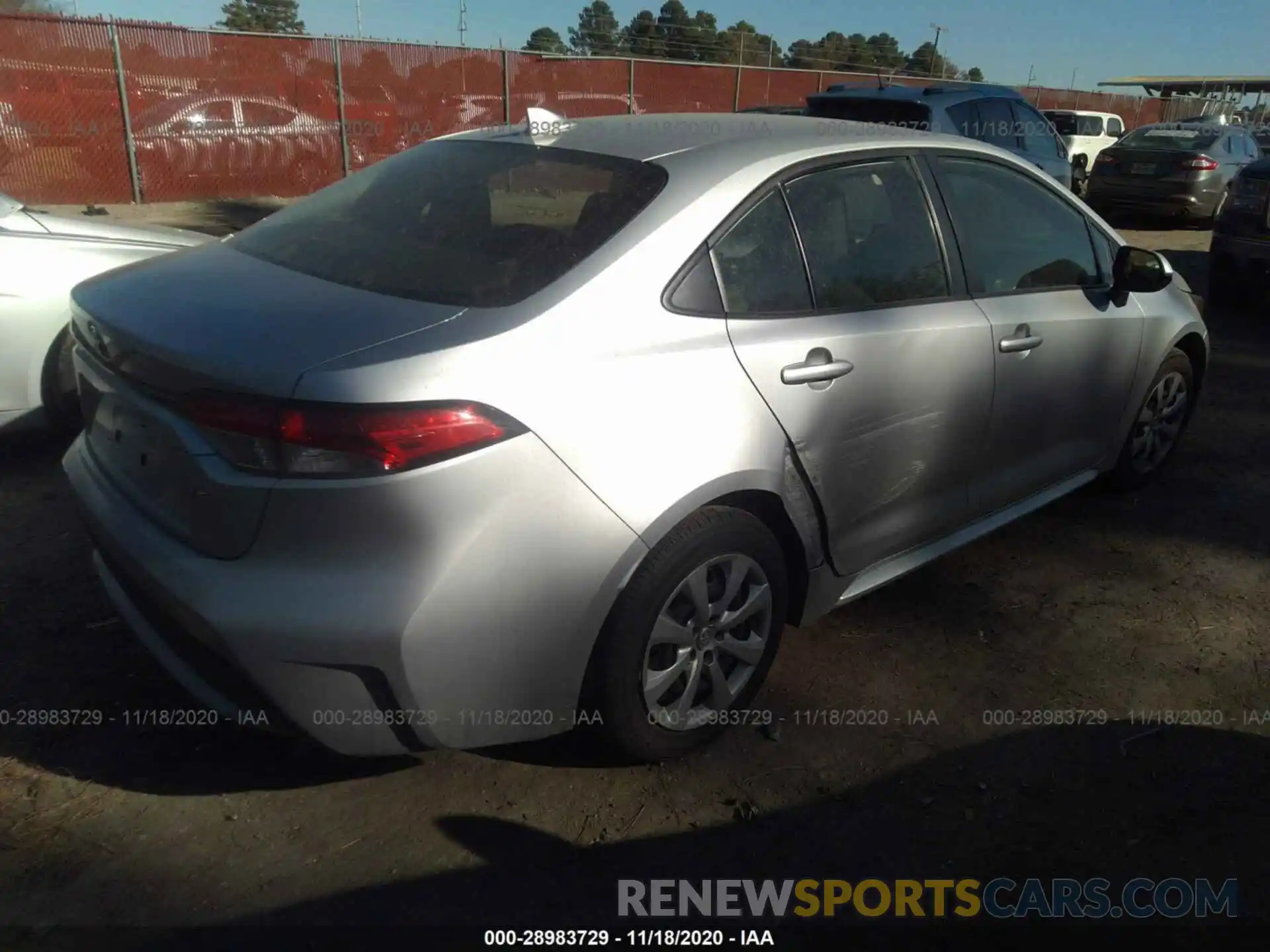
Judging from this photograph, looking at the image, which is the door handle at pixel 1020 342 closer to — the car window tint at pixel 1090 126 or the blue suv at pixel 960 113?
the blue suv at pixel 960 113

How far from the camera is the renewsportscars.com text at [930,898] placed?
2254 mm

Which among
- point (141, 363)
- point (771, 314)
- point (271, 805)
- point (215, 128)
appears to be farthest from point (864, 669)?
point (215, 128)

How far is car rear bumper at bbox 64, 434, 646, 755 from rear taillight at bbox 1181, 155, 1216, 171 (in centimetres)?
1308

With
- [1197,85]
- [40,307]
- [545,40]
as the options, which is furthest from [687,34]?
[40,307]

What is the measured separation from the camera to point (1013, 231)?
11.4 feet

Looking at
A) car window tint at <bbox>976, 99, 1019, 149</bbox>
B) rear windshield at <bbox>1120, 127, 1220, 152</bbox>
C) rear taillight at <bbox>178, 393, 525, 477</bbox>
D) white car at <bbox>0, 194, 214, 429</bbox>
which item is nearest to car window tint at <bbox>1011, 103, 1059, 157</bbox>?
car window tint at <bbox>976, 99, 1019, 149</bbox>

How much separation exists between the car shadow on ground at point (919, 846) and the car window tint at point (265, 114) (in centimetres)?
1401

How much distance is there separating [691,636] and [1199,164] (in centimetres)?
1295

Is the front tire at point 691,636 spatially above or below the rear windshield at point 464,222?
below

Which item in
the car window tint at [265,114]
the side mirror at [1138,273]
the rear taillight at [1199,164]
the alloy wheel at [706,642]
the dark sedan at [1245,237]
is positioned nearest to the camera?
the alloy wheel at [706,642]

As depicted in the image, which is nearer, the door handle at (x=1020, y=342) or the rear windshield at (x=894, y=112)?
the door handle at (x=1020, y=342)

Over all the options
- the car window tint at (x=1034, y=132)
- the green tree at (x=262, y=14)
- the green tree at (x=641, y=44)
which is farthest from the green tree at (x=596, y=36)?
the car window tint at (x=1034, y=132)

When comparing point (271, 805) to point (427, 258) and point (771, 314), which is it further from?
point (771, 314)

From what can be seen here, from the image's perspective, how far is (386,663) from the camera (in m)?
2.03
